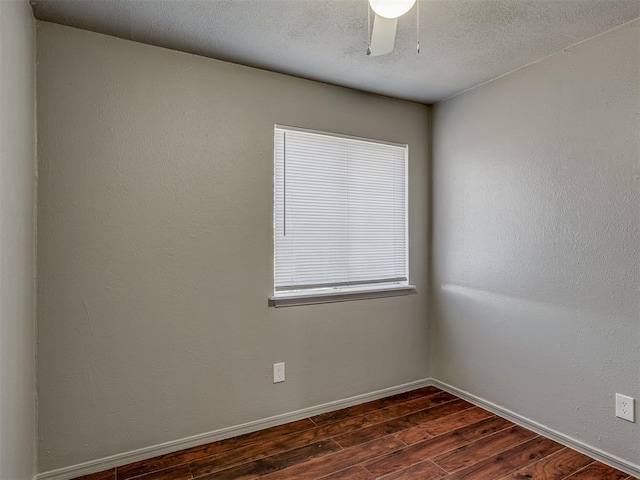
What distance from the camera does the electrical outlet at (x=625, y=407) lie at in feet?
6.48

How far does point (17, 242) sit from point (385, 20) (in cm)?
172

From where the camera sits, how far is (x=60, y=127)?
1.97 meters

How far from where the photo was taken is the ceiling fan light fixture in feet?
3.93

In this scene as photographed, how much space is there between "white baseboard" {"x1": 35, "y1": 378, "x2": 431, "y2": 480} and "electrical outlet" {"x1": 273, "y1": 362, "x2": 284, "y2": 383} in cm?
24

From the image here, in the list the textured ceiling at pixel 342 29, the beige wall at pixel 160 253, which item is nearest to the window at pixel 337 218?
the beige wall at pixel 160 253

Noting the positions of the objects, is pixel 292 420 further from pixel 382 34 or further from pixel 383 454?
pixel 382 34

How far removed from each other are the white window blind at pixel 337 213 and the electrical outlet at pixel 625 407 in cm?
153

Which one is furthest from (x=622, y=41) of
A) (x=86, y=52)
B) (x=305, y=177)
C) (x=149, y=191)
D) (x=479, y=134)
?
(x=86, y=52)

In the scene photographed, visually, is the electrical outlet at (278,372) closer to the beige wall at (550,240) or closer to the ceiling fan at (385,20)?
the beige wall at (550,240)

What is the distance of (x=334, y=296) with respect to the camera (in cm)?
276

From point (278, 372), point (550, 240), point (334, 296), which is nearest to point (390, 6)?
point (550, 240)

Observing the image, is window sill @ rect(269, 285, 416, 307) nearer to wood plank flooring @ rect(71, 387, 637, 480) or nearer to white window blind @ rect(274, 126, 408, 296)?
white window blind @ rect(274, 126, 408, 296)

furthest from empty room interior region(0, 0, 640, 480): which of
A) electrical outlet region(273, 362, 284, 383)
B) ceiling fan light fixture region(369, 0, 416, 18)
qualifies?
ceiling fan light fixture region(369, 0, 416, 18)

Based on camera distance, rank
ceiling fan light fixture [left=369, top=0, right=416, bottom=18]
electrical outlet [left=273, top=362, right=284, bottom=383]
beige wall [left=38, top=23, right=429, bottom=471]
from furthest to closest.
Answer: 1. electrical outlet [left=273, top=362, right=284, bottom=383]
2. beige wall [left=38, top=23, right=429, bottom=471]
3. ceiling fan light fixture [left=369, top=0, right=416, bottom=18]
